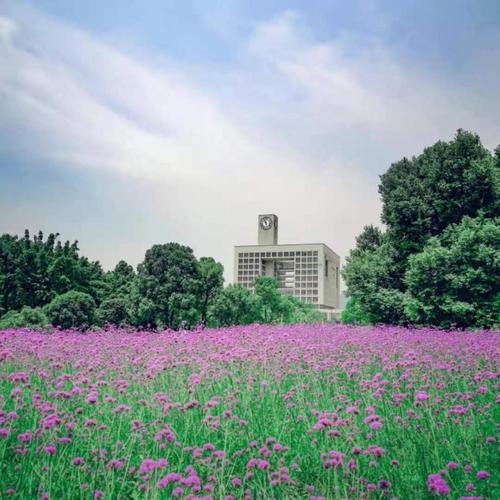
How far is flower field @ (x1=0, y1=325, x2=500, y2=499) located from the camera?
3514 mm

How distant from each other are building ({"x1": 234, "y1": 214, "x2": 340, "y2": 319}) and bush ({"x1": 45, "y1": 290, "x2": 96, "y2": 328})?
99444 mm

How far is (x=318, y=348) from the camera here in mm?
7926

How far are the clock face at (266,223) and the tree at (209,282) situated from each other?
99.1m

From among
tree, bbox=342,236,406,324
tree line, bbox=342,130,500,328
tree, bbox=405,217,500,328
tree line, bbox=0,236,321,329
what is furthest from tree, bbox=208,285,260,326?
tree, bbox=405,217,500,328

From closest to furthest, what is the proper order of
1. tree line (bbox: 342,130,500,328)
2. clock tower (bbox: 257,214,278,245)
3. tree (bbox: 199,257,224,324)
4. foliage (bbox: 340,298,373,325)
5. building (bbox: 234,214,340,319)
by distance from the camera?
tree line (bbox: 342,130,500,328)
foliage (bbox: 340,298,373,325)
tree (bbox: 199,257,224,324)
building (bbox: 234,214,340,319)
clock tower (bbox: 257,214,278,245)

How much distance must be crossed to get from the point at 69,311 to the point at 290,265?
375 feet

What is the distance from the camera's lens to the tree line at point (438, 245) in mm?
17516

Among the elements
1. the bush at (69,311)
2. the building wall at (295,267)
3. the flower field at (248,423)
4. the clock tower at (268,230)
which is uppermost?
the clock tower at (268,230)

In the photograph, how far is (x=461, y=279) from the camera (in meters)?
17.3

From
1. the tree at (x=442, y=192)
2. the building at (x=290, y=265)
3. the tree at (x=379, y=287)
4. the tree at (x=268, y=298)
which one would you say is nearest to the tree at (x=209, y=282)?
the tree at (x=268, y=298)

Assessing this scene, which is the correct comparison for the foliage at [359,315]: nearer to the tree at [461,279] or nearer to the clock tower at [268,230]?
the tree at [461,279]

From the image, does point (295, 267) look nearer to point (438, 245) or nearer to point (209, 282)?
point (209, 282)

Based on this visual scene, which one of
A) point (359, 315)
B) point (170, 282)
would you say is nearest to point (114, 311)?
point (170, 282)

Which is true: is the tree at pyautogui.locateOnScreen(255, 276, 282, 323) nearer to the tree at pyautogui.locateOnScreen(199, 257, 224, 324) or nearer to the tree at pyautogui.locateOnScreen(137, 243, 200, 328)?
the tree at pyautogui.locateOnScreen(199, 257, 224, 324)
